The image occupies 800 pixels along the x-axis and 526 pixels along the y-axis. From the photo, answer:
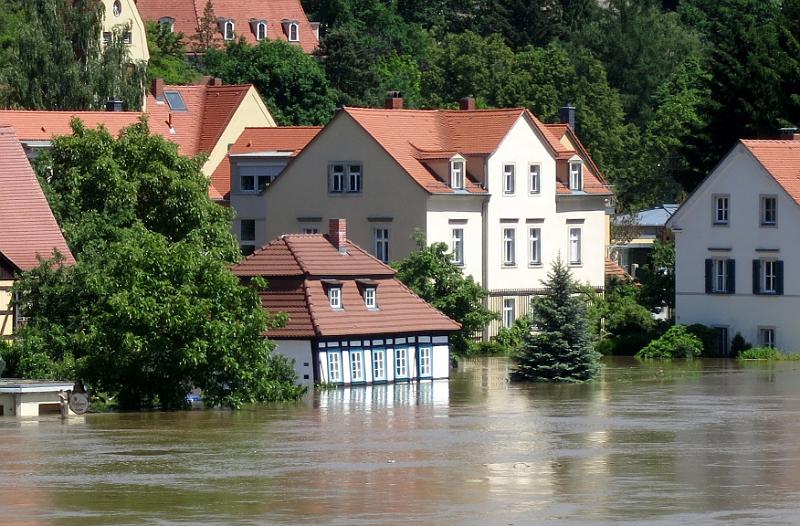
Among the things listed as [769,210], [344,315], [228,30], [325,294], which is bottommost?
[344,315]

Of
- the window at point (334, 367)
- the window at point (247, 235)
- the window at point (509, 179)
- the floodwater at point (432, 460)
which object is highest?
the window at point (509, 179)

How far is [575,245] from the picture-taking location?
86.2 meters

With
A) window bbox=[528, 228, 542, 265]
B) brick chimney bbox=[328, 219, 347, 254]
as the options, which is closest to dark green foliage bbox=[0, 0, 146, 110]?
window bbox=[528, 228, 542, 265]

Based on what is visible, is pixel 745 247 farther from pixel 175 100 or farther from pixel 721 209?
pixel 175 100

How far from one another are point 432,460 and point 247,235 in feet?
137

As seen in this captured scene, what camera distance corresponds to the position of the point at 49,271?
197ft

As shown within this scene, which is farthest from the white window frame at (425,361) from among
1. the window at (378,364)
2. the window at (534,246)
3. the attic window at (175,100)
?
the attic window at (175,100)

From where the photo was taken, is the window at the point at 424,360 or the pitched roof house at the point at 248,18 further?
the pitched roof house at the point at 248,18

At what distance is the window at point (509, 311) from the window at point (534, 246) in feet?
5.79

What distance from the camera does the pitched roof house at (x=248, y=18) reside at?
504ft

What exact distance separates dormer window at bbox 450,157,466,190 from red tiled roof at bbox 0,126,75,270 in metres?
19.3

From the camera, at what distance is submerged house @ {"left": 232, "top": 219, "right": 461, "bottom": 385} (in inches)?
→ 2564

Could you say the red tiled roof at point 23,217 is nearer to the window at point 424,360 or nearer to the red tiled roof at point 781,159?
the window at point 424,360

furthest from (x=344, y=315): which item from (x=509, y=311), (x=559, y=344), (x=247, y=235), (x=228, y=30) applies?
(x=228, y=30)
